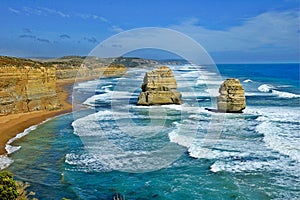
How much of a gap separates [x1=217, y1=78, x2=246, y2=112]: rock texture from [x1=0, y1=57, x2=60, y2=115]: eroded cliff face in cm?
1803

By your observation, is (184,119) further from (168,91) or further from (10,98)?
(10,98)

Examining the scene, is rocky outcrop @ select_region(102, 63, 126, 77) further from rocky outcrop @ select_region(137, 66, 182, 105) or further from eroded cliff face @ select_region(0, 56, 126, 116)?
rocky outcrop @ select_region(137, 66, 182, 105)

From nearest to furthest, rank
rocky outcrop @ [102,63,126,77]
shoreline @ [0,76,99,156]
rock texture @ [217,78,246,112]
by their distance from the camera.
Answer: shoreline @ [0,76,99,156], rock texture @ [217,78,246,112], rocky outcrop @ [102,63,126,77]

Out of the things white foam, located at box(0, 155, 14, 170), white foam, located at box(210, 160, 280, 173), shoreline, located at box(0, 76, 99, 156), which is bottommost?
white foam, located at box(210, 160, 280, 173)

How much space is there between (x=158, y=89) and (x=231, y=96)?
8.55 meters

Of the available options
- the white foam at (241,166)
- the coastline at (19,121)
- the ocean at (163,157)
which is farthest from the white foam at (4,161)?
the white foam at (241,166)

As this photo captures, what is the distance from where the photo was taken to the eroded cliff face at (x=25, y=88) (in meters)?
32.7

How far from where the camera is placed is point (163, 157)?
64.7 feet

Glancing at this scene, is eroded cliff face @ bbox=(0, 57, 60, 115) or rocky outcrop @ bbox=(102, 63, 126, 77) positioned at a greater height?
rocky outcrop @ bbox=(102, 63, 126, 77)

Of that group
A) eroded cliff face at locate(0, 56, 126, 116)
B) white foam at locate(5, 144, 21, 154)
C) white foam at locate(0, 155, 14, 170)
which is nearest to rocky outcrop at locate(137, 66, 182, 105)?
eroded cliff face at locate(0, 56, 126, 116)

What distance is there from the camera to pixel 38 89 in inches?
1442

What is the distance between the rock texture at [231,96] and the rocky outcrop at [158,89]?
6198 millimetres

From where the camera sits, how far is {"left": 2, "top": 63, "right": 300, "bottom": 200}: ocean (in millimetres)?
15281

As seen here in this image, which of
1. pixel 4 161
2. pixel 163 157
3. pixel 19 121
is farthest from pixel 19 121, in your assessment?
pixel 163 157
